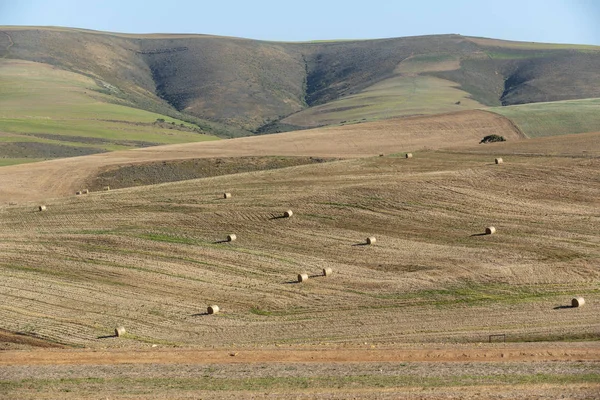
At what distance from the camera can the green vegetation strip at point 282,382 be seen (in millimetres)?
23158

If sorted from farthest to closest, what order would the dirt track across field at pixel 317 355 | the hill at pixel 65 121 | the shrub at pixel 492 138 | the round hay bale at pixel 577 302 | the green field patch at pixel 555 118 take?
1. the hill at pixel 65 121
2. the green field patch at pixel 555 118
3. the shrub at pixel 492 138
4. the round hay bale at pixel 577 302
5. the dirt track across field at pixel 317 355

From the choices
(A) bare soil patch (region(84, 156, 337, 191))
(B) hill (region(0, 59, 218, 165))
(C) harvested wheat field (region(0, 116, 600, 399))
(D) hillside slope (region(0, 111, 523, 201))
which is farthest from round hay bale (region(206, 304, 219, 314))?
(B) hill (region(0, 59, 218, 165))

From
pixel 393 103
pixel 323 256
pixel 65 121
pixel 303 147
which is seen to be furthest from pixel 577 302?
pixel 393 103

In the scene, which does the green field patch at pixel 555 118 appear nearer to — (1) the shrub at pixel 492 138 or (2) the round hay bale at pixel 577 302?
(1) the shrub at pixel 492 138

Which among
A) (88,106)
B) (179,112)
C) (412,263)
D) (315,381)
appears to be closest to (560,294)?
(412,263)

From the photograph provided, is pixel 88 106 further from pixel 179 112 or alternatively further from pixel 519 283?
pixel 519 283

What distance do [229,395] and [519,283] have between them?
16754 millimetres

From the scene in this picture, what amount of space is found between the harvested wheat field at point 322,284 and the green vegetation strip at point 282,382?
0.31 ft

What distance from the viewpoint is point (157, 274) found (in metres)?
41.1

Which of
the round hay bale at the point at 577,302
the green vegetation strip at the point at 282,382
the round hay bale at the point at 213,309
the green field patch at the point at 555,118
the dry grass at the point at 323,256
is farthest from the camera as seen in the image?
the green field patch at the point at 555,118

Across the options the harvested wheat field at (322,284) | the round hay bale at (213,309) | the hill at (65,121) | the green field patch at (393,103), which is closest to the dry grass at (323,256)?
the harvested wheat field at (322,284)

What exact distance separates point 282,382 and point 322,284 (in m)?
13.9

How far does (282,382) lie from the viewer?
24.6 meters

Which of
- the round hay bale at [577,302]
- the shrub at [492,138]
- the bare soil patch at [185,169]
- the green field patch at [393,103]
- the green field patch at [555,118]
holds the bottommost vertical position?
the round hay bale at [577,302]
